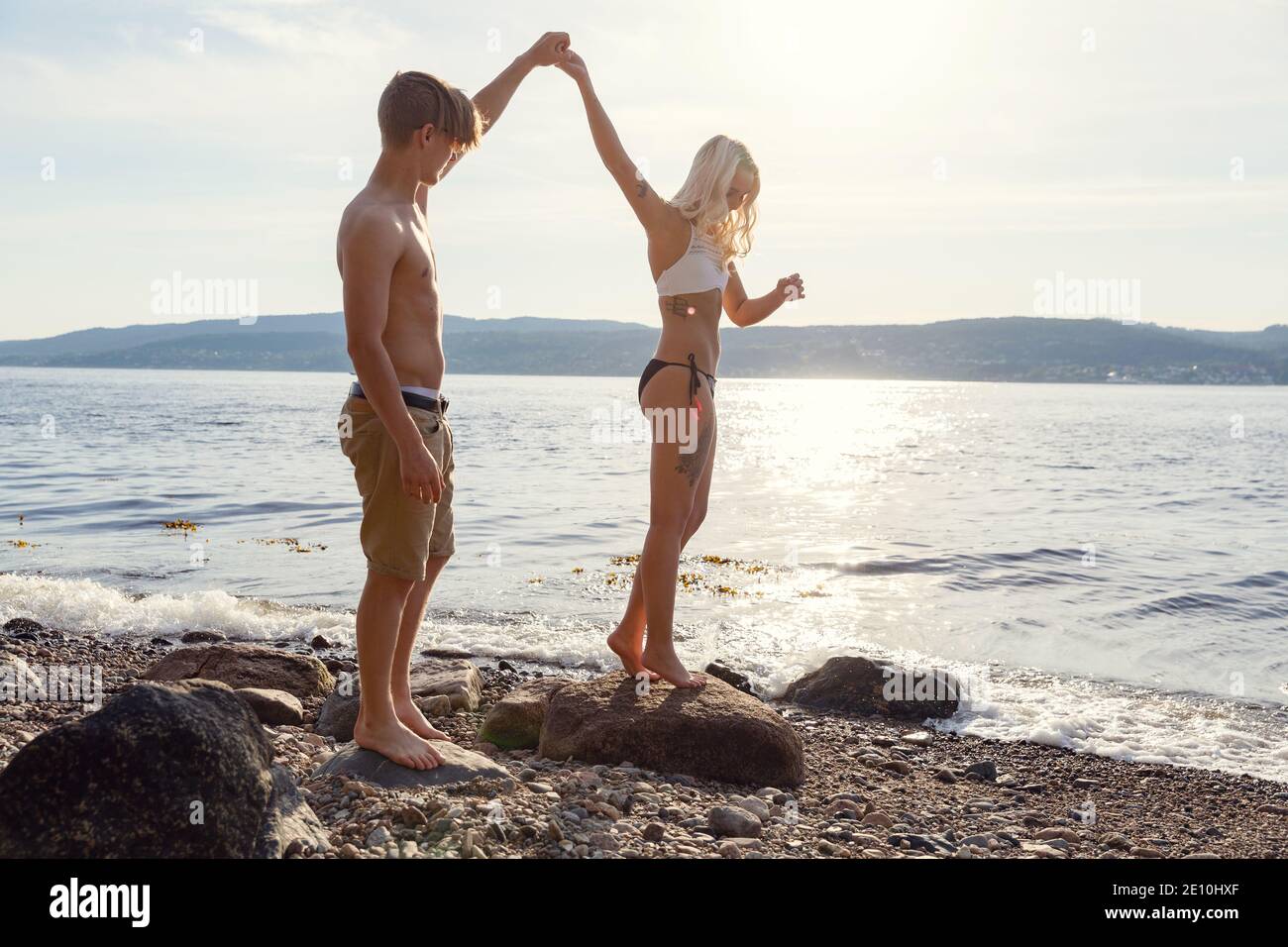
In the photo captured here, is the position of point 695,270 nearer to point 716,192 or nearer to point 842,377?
point 716,192

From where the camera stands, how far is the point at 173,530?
15070 mm

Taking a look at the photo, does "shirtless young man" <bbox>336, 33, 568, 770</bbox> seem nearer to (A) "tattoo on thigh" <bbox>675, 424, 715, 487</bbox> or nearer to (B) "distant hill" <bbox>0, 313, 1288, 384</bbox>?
(A) "tattoo on thigh" <bbox>675, 424, 715, 487</bbox>

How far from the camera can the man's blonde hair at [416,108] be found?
158 inches

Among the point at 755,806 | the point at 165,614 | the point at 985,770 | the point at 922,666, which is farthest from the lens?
the point at 165,614

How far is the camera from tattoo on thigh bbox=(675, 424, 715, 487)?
507cm

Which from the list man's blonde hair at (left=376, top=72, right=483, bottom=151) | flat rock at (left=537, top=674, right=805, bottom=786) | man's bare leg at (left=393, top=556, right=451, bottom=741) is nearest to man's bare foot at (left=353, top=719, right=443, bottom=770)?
man's bare leg at (left=393, top=556, right=451, bottom=741)

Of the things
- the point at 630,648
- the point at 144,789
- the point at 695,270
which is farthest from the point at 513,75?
the point at 144,789

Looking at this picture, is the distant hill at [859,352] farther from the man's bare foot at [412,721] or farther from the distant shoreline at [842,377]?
the man's bare foot at [412,721]

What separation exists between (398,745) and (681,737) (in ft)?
4.53

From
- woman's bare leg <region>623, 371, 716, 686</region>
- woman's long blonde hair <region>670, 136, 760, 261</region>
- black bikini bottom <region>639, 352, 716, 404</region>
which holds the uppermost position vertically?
woman's long blonde hair <region>670, 136, 760, 261</region>

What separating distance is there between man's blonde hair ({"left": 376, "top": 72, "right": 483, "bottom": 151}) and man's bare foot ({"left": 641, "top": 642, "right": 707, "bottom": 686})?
263 cm

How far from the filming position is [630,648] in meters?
5.37
